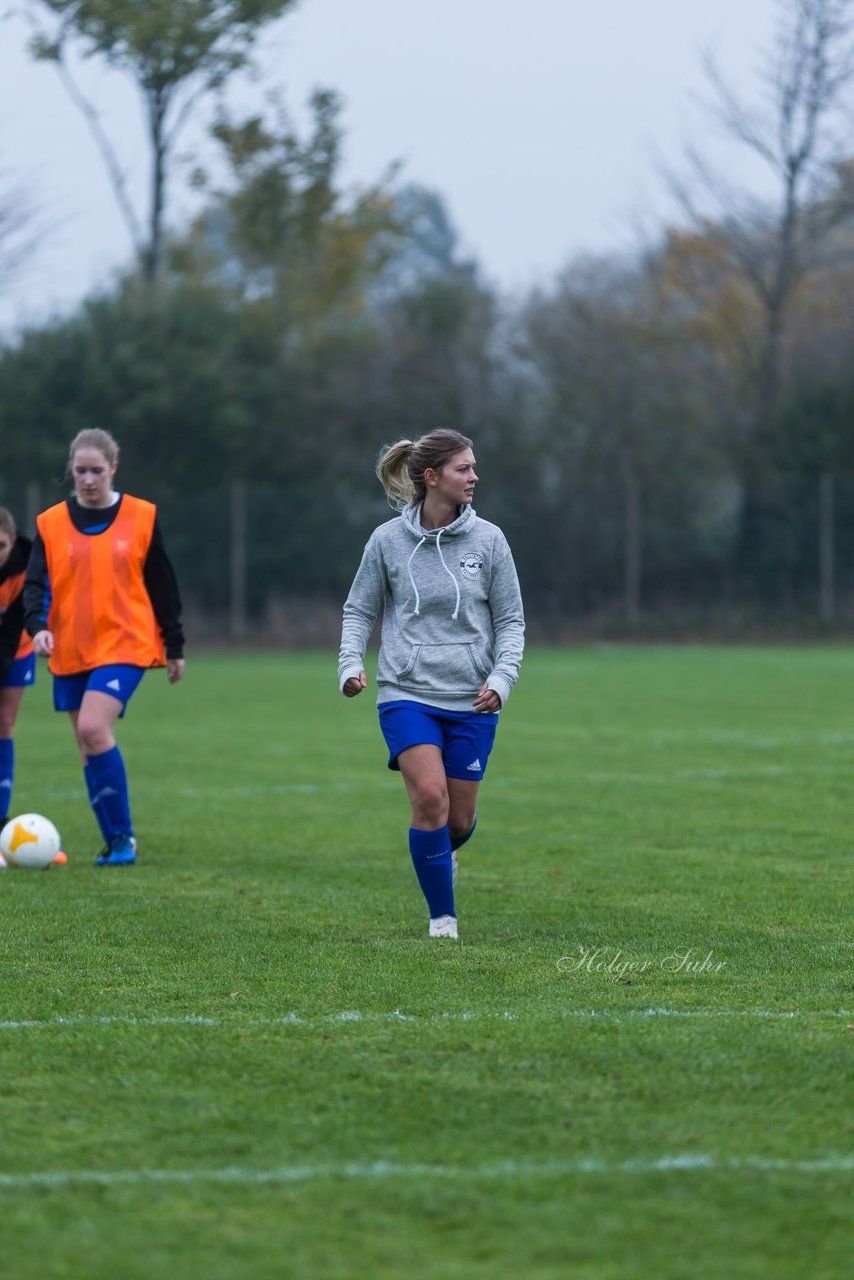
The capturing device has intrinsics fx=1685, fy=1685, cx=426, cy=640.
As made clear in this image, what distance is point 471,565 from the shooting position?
607cm

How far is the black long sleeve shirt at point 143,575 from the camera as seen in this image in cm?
768

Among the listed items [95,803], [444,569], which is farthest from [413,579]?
[95,803]

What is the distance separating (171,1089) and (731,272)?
109 feet

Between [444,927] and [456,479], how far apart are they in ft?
5.22

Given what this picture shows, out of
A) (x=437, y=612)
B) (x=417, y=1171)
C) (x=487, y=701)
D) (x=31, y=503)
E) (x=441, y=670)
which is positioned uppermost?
(x=31, y=503)

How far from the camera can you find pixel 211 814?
9.59 metres

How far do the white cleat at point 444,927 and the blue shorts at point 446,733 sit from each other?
0.50 meters

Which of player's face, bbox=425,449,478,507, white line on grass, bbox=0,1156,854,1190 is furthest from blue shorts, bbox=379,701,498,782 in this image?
white line on grass, bbox=0,1156,854,1190

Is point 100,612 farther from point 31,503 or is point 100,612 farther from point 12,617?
point 31,503

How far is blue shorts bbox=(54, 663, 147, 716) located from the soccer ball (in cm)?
55

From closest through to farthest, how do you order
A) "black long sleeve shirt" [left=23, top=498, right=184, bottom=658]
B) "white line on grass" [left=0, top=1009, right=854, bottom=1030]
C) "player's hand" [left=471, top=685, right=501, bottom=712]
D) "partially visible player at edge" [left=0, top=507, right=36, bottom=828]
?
1. "white line on grass" [left=0, top=1009, right=854, bottom=1030]
2. "player's hand" [left=471, top=685, right=501, bottom=712]
3. "black long sleeve shirt" [left=23, top=498, right=184, bottom=658]
4. "partially visible player at edge" [left=0, top=507, right=36, bottom=828]

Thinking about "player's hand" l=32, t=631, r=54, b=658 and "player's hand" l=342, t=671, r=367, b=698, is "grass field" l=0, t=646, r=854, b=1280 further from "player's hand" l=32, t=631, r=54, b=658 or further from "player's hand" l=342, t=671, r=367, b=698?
"player's hand" l=32, t=631, r=54, b=658

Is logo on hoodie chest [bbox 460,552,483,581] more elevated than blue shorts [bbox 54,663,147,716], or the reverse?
logo on hoodie chest [bbox 460,552,483,581]

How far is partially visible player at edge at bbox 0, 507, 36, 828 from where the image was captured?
836 centimetres
